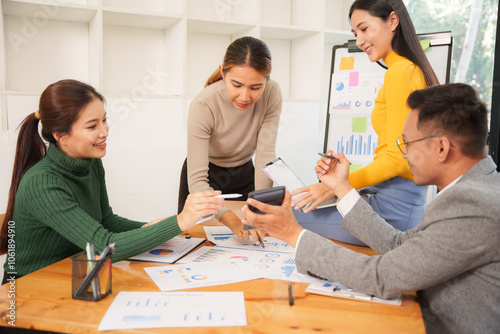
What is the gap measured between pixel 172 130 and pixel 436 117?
209 centimetres

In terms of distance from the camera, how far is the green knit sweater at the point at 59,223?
1.32 m

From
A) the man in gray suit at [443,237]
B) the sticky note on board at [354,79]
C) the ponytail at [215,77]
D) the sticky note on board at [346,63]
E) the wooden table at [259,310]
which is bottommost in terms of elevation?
the wooden table at [259,310]

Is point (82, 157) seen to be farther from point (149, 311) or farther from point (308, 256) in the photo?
point (308, 256)

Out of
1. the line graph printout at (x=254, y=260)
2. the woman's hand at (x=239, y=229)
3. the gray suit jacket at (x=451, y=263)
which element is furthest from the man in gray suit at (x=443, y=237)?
the woman's hand at (x=239, y=229)

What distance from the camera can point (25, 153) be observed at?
1521 mm

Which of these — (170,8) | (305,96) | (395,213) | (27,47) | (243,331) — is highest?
(170,8)

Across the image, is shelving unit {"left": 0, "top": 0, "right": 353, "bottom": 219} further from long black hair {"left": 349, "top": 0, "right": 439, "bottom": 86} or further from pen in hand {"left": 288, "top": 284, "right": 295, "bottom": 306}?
pen in hand {"left": 288, "top": 284, "right": 295, "bottom": 306}

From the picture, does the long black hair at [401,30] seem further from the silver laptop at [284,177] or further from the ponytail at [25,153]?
the ponytail at [25,153]

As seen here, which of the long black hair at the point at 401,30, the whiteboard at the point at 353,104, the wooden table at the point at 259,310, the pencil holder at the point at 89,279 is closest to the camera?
the wooden table at the point at 259,310

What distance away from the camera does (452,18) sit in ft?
10.3

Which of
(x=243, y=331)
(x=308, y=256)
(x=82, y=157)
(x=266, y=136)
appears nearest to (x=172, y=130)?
(x=266, y=136)

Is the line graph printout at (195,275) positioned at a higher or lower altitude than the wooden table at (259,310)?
higher

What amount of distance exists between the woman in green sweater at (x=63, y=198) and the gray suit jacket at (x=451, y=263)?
0.51m

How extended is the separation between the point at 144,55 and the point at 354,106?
Result: 149 cm
